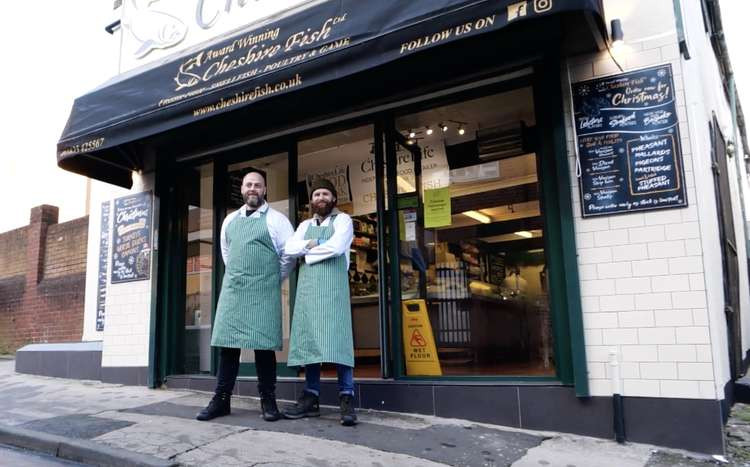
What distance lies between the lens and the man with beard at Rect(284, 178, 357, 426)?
4238 mm

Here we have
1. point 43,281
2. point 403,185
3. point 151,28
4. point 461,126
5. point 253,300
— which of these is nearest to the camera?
point 253,300

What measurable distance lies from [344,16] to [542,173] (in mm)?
1950

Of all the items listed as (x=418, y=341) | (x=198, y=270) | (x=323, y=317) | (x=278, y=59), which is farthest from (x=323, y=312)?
(x=198, y=270)

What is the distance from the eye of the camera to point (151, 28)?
6.80 m

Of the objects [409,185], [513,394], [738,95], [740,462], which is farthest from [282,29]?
[738,95]

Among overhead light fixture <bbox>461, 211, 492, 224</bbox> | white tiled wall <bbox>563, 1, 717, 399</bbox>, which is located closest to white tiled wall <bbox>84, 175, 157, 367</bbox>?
overhead light fixture <bbox>461, 211, 492, 224</bbox>

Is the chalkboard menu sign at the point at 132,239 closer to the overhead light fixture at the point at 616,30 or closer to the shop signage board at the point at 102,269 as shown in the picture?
the shop signage board at the point at 102,269

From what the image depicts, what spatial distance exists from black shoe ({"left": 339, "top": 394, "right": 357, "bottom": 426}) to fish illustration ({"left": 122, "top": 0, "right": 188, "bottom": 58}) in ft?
14.7

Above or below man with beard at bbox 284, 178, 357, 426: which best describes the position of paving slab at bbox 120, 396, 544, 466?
below

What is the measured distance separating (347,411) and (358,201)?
319 cm

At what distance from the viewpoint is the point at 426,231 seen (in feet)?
18.1

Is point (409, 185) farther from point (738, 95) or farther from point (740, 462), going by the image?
point (738, 95)

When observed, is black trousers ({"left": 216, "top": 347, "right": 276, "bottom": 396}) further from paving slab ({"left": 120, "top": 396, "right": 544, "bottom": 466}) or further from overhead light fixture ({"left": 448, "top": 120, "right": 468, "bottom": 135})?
overhead light fixture ({"left": 448, "top": 120, "right": 468, "bottom": 135})

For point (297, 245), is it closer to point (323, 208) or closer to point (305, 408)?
point (323, 208)
